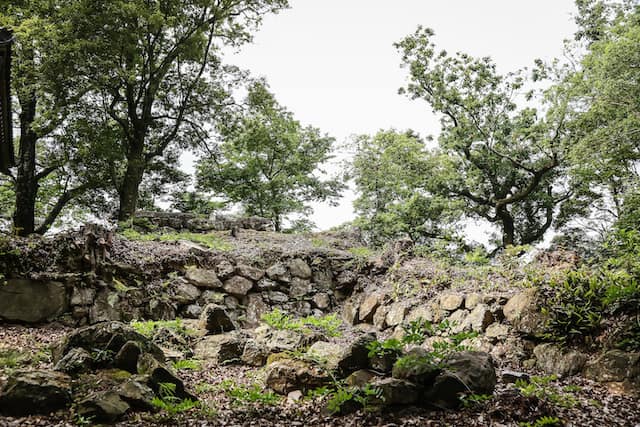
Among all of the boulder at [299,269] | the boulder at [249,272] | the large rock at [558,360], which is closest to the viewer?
the large rock at [558,360]

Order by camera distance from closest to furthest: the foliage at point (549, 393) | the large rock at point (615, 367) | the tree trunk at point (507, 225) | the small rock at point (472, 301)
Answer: the foliage at point (549, 393) → the large rock at point (615, 367) → the small rock at point (472, 301) → the tree trunk at point (507, 225)

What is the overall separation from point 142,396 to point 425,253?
8526 millimetres

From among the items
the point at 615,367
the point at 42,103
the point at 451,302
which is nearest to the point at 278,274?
the point at 451,302

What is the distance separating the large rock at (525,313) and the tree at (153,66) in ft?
39.3

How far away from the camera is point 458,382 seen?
4.05 meters

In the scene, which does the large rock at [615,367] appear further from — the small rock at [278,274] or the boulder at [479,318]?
the small rock at [278,274]

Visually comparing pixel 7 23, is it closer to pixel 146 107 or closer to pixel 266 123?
pixel 146 107

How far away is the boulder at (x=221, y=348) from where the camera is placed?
6.58m

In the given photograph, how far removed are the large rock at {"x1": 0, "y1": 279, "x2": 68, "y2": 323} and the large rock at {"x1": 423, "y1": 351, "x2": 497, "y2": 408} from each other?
699cm

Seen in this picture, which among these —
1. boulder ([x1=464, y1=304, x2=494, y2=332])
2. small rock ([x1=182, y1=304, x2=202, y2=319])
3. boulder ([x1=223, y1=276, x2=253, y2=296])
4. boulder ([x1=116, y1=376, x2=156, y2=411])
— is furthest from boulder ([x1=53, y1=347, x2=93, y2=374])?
boulder ([x1=464, y1=304, x2=494, y2=332])

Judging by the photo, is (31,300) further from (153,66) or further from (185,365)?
(153,66)

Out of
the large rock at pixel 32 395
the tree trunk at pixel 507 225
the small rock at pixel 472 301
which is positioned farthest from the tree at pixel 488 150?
the large rock at pixel 32 395

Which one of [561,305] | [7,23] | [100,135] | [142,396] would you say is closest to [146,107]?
[100,135]

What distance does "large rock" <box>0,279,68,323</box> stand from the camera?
740 cm
